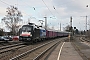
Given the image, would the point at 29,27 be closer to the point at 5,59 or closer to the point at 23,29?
the point at 23,29

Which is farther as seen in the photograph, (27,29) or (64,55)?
(27,29)

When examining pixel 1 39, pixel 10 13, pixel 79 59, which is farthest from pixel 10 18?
pixel 79 59

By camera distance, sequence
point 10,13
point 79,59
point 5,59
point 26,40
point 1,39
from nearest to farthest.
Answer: point 5,59
point 79,59
point 26,40
point 1,39
point 10,13

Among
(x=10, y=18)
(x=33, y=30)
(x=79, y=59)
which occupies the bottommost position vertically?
(x=79, y=59)

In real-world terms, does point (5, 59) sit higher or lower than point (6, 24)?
lower

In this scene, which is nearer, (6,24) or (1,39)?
(1,39)

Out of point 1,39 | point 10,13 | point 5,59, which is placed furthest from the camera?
point 10,13

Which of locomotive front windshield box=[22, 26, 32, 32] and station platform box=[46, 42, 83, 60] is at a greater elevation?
locomotive front windshield box=[22, 26, 32, 32]

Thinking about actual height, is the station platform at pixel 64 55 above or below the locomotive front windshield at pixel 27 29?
below

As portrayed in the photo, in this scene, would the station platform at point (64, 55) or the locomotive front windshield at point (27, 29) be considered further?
the locomotive front windshield at point (27, 29)

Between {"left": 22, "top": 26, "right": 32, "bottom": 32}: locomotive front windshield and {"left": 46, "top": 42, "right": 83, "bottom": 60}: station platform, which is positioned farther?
{"left": 22, "top": 26, "right": 32, "bottom": 32}: locomotive front windshield

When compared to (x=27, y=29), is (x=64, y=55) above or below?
below

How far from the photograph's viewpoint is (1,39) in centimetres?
4597

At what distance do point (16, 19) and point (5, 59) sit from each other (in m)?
54.2
